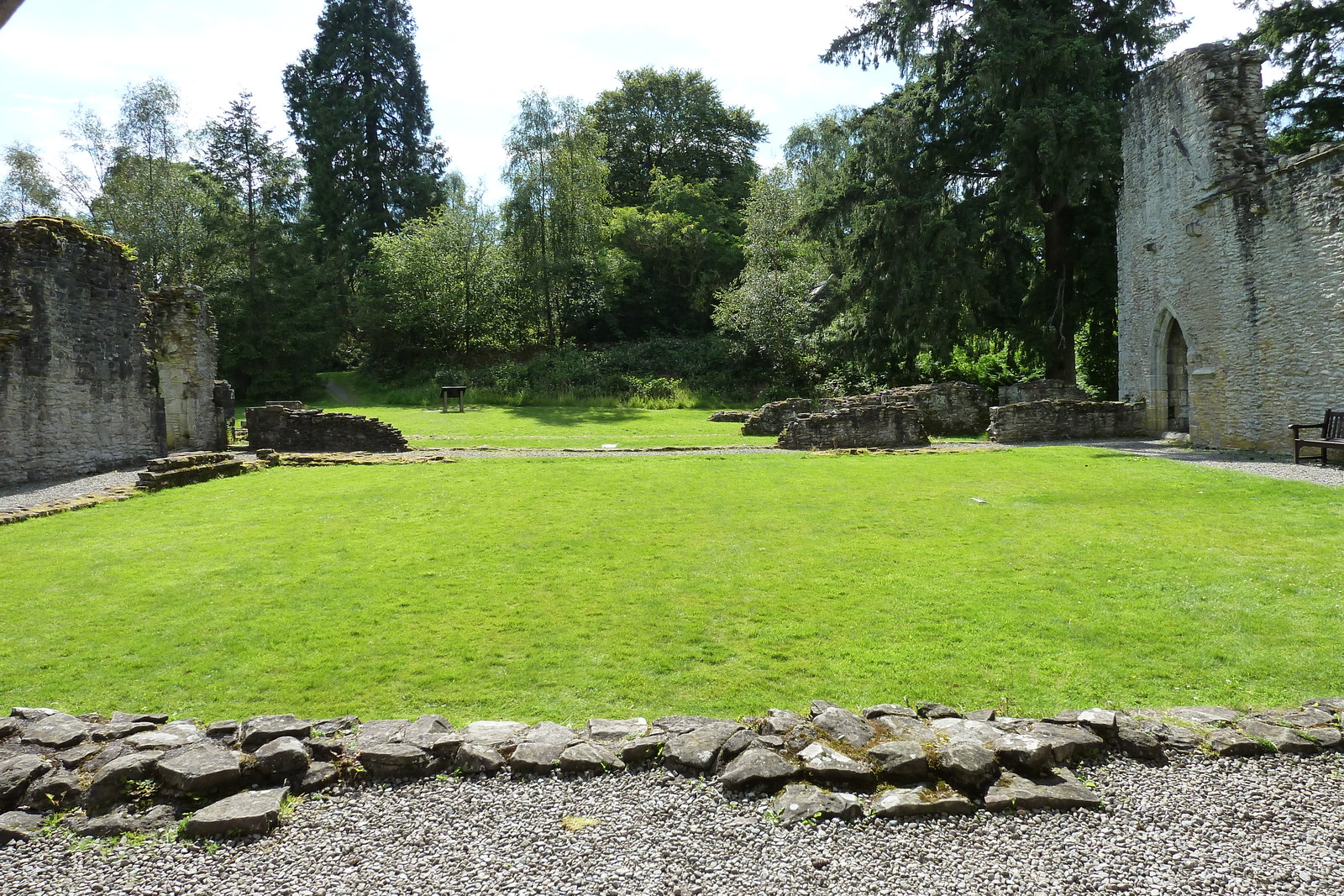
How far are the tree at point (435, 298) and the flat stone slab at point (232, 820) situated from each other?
35195 mm

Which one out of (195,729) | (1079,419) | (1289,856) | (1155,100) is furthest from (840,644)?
(1155,100)

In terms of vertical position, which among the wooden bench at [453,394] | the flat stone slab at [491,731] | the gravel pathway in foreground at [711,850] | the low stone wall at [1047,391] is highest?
the wooden bench at [453,394]

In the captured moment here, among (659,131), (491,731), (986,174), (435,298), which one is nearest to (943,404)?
(986,174)

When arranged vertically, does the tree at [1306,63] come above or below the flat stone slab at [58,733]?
above

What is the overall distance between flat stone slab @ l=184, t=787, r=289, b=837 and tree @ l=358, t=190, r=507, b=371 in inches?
1386

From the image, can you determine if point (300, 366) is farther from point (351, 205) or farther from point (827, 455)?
point (827, 455)

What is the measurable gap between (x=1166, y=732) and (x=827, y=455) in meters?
12.9

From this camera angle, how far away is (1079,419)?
20047 mm

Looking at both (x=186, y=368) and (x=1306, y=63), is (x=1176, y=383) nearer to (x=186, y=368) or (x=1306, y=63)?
(x=1306, y=63)

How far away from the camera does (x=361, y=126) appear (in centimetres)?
4497

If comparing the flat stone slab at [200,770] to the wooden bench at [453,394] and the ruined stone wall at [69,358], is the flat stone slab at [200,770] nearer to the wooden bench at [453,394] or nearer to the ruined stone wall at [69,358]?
the ruined stone wall at [69,358]

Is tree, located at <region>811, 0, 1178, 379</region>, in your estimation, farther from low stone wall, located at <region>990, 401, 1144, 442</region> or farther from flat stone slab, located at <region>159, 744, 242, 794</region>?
flat stone slab, located at <region>159, 744, 242, 794</region>

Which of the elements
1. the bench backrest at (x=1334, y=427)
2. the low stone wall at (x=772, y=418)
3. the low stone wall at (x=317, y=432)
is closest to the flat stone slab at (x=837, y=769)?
the bench backrest at (x=1334, y=427)

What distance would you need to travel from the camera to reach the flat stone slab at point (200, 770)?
A: 371 centimetres
